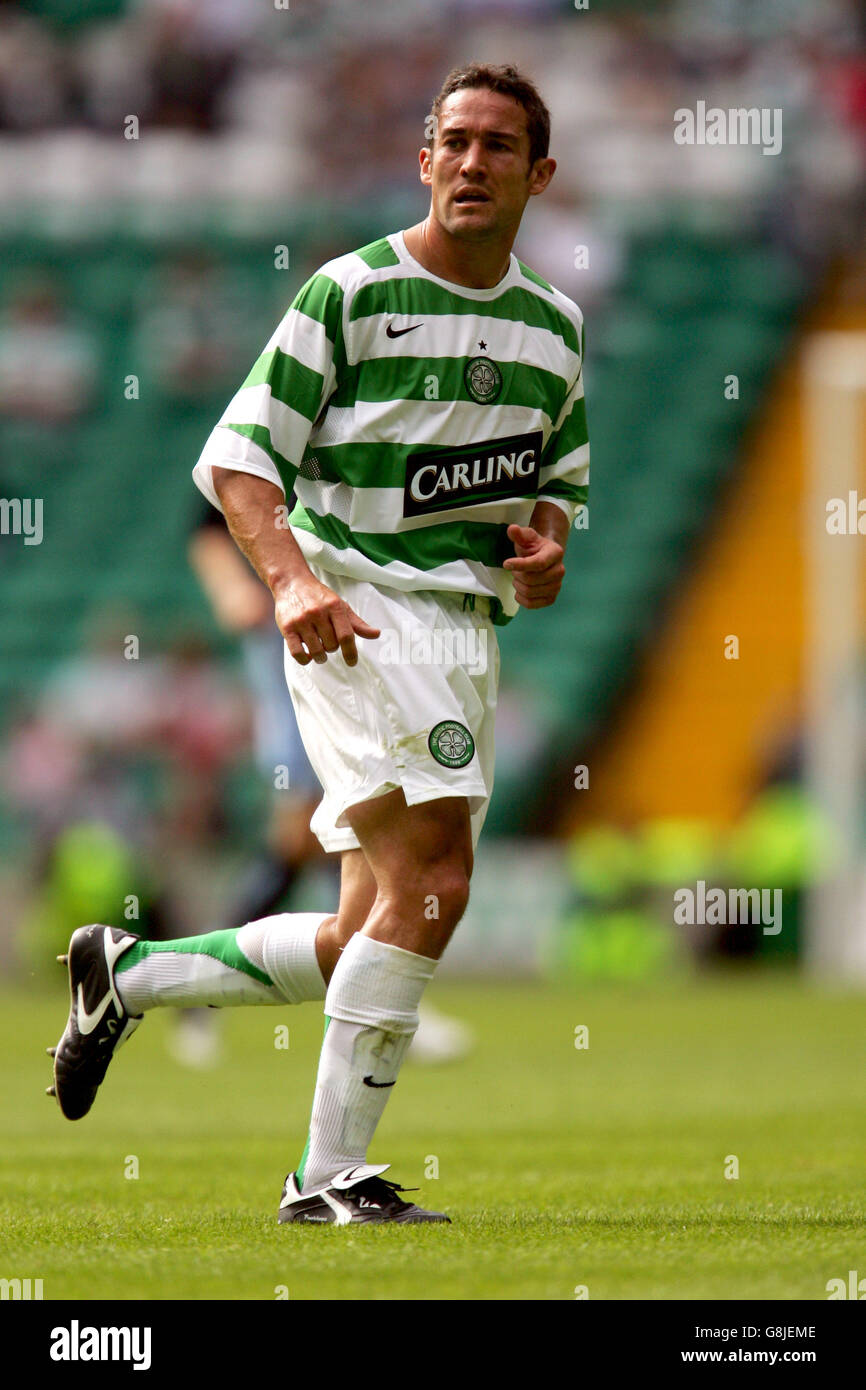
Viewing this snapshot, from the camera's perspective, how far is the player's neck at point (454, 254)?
4188mm

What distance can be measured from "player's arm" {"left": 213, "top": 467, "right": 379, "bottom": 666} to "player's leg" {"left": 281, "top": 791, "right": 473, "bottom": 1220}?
1.20 ft

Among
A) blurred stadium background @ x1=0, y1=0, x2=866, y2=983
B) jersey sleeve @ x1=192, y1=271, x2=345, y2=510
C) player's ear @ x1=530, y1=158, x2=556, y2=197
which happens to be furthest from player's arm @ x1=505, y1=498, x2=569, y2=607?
blurred stadium background @ x1=0, y1=0, x2=866, y2=983

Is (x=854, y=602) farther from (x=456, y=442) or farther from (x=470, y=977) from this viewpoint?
(x=456, y=442)

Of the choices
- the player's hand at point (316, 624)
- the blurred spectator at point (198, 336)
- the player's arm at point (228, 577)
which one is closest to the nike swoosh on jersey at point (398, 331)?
the player's hand at point (316, 624)

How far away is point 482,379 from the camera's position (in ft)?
13.8

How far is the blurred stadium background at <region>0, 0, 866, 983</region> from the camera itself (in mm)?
13922

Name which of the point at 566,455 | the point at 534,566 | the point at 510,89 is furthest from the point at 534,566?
the point at 510,89

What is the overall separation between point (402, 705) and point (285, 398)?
62cm

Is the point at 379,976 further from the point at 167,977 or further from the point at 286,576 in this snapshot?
the point at 286,576

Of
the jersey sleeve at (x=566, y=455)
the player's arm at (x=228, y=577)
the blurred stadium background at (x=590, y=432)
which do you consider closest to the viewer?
the jersey sleeve at (x=566, y=455)

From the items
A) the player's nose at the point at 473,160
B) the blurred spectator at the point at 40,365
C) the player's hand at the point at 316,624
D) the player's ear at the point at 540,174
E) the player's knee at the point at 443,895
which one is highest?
the blurred spectator at the point at 40,365

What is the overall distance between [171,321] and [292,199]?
1.77 metres

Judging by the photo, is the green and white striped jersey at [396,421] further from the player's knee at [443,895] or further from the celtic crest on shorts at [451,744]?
the player's knee at [443,895]
